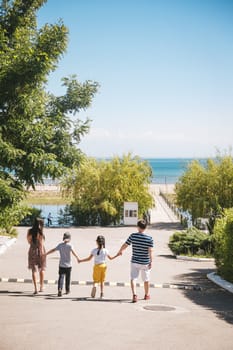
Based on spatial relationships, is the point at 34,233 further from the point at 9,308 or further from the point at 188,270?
the point at 188,270

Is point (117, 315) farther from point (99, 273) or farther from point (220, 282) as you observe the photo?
point (220, 282)

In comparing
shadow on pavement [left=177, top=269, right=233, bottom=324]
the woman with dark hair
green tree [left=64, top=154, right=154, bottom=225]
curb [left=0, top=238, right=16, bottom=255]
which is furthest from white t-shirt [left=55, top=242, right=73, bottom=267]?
green tree [left=64, top=154, right=154, bottom=225]

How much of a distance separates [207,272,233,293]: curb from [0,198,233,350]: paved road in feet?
0.47

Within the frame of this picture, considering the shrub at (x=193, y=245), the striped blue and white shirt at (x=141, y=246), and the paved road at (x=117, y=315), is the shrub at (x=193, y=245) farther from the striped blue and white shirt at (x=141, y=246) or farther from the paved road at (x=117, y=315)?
the striped blue and white shirt at (x=141, y=246)

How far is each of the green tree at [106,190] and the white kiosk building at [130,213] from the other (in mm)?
1251

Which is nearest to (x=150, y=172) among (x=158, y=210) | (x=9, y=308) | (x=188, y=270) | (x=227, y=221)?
(x=158, y=210)

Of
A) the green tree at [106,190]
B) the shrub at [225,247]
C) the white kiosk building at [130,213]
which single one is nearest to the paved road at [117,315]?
the shrub at [225,247]

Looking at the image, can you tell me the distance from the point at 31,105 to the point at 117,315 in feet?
18.3

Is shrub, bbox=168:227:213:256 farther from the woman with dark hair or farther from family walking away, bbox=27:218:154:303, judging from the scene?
the woman with dark hair

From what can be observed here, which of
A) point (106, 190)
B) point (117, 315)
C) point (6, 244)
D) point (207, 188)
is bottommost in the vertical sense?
point (117, 315)

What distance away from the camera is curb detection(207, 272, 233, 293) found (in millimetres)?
13944

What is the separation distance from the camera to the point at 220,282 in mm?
14961

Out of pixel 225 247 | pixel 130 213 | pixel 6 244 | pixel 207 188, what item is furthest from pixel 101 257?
pixel 130 213

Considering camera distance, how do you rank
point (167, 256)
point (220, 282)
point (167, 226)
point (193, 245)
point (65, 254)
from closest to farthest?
point (65, 254) → point (220, 282) → point (193, 245) → point (167, 256) → point (167, 226)
